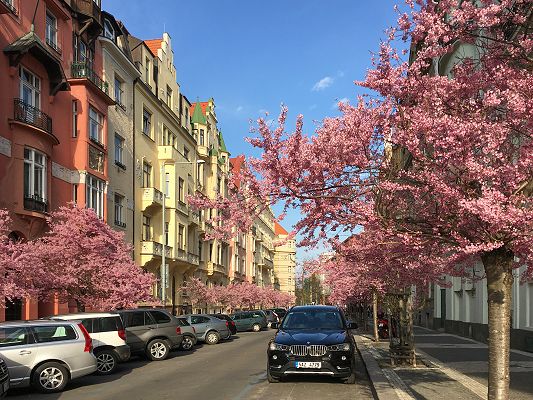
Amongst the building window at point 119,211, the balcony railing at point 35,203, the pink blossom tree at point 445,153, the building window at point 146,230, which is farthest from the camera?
the building window at point 146,230

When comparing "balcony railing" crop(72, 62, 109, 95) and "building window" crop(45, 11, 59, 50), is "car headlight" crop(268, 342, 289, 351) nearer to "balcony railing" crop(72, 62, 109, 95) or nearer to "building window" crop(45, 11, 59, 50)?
"building window" crop(45, 11, 59, 50)

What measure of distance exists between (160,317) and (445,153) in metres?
15.1

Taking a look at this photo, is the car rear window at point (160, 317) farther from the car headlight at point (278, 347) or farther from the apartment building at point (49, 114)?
the car headlight at point (278, 347)

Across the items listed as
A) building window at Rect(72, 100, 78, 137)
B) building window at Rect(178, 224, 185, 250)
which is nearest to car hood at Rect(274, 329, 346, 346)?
building window at Rect(72, 100, 78, 137)

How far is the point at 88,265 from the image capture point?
63.7 ft

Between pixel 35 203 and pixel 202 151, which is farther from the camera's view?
pixel 202 151

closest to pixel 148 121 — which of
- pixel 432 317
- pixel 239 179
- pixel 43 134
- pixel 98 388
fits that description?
pixel 43 134

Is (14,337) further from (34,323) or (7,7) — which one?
(7,7)

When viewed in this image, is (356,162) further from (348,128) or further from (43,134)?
(43,134)

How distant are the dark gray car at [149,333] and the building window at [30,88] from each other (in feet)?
32.6

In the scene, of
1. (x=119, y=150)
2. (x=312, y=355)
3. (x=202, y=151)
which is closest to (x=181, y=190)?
(x=202, y=151)

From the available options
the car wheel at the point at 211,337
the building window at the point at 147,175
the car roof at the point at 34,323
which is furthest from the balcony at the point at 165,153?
the car roof at the point at 34,323

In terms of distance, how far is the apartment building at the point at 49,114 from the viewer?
20.9 m

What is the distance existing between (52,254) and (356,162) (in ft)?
48.0
